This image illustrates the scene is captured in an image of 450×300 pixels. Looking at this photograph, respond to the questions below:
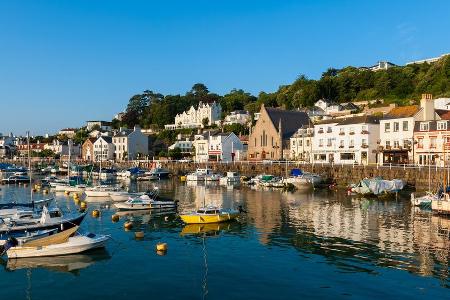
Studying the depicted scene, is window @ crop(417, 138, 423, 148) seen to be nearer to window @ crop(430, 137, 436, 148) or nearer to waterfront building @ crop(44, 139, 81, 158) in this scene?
window @ crop(430, 137, 436, 148)

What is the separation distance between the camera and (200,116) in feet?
590

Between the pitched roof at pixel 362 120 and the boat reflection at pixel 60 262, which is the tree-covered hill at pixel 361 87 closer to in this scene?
the pitched roof at pixel 362 120

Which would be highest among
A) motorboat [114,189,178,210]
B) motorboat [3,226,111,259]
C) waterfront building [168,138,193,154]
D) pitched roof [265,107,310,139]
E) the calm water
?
pitched roof [265,107,310,139]

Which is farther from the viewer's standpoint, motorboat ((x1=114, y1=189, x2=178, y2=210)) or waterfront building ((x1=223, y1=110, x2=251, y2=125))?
waterfront building ((x1=223, y1=110, x2=251, y2=125))

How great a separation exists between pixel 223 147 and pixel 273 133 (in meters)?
19.1

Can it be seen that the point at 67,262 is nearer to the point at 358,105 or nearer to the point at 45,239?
the point at 45,239

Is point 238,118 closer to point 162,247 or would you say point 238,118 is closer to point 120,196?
point 120,196

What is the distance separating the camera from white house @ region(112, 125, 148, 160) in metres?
148

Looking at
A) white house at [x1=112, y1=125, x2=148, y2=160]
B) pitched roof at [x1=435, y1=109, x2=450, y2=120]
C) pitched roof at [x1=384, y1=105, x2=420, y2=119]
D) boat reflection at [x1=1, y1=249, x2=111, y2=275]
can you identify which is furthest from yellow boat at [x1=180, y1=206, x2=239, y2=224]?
white house at [x1=112, y1=125, x2=148, y2=160]

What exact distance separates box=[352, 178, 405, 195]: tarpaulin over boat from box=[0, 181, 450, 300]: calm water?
15.9 meters

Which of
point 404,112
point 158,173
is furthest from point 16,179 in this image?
point 404,112

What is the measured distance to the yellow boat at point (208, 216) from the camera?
3976 cm

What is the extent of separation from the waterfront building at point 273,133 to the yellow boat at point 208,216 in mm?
64906

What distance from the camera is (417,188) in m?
64.9
